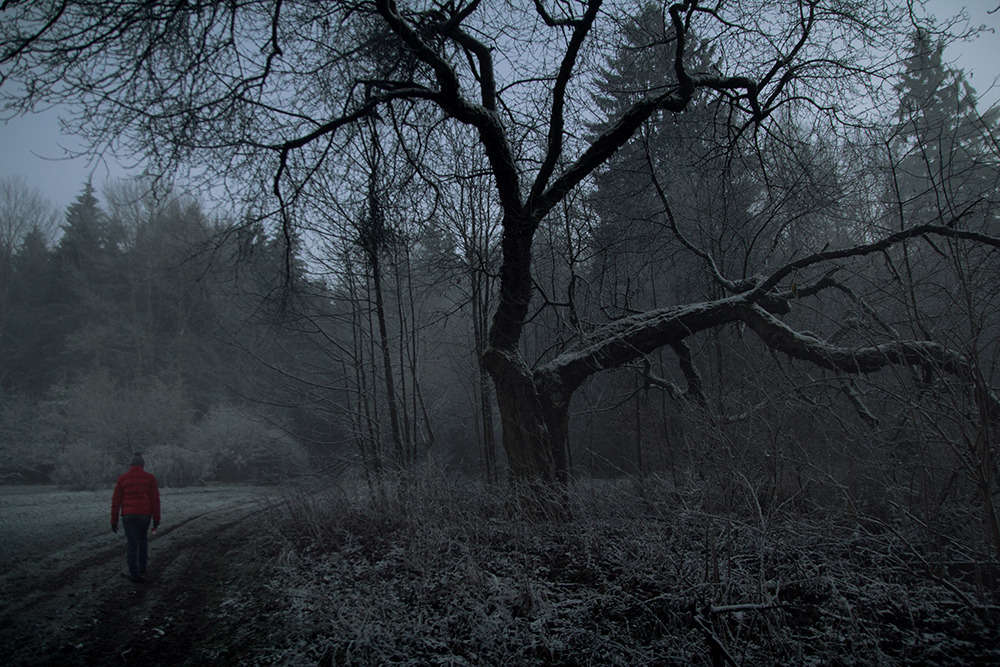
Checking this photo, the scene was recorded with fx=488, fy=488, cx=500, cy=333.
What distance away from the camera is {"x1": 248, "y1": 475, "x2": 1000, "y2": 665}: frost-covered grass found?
104 inches

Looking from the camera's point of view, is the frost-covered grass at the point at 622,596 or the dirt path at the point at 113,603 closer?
the frost-covered grass at the point at 622,596

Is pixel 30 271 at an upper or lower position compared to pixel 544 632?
upper

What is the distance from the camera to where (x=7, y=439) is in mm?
16703

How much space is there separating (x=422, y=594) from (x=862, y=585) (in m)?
3.21

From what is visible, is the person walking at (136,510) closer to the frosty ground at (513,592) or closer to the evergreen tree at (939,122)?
the frosty ground at (513,592)

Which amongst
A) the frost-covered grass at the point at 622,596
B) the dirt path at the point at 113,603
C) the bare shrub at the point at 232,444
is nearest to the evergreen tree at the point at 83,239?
the bare shrub at the point at 232,444

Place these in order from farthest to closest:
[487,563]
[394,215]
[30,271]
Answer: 1. [30,271]
2. [394,215]
3. [487,563]

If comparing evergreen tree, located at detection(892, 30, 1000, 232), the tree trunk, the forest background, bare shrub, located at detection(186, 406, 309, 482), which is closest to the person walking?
the forest background

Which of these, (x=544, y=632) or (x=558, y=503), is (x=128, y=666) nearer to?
(x=544, y=632)

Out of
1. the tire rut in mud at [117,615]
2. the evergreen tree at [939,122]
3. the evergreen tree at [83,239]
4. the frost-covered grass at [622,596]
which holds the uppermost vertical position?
the evergreen tree at [83,239]

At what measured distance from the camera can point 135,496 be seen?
20.9 feet

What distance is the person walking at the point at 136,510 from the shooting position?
20.1 ft

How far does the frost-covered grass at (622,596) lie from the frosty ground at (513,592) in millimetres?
16

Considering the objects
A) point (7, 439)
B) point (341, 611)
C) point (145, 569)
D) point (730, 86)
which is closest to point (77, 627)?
point (145, 569)
